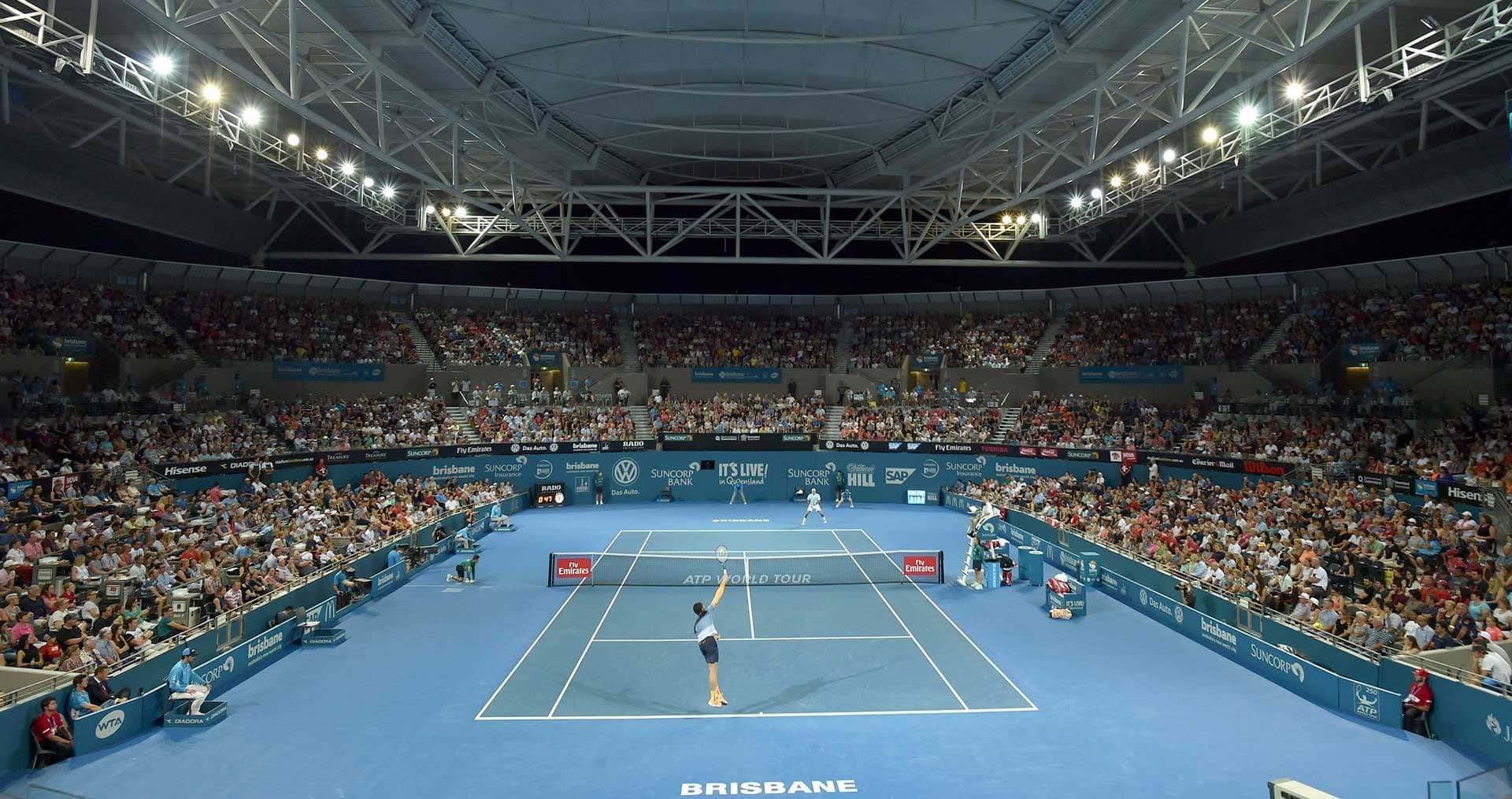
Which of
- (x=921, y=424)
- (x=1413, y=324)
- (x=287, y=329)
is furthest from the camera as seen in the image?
(x=921, y=424)

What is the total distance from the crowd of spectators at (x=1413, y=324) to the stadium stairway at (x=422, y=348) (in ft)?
131

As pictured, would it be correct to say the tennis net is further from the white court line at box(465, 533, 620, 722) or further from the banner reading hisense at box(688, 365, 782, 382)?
the banner reading hisense at box(688, 365, 782, 382)

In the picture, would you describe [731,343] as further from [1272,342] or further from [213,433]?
[1272,342]

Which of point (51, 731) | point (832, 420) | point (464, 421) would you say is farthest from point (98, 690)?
point (832, 420)

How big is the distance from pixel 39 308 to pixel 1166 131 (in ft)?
120

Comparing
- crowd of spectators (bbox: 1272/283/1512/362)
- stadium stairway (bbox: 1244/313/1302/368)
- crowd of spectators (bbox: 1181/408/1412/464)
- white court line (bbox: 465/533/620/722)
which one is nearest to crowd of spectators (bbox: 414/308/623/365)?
white court line (bbox: 465/533/620/722)

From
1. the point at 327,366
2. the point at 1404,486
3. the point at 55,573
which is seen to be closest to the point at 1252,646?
the point at 1404,486

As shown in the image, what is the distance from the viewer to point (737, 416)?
145 ft

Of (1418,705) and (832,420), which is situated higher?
(832,420)

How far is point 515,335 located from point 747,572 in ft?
92.3

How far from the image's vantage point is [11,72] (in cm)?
2227

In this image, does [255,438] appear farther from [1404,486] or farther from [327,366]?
[1404,486]

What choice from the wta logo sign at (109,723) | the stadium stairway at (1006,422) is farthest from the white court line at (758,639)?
the stadium stairway at (1006,422)

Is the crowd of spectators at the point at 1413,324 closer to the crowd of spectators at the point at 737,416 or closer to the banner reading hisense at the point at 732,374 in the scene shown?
the crowd of spectators at the point at 737,416
